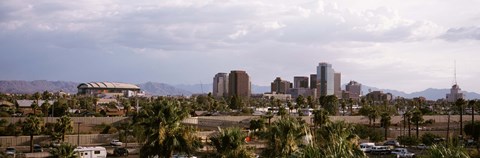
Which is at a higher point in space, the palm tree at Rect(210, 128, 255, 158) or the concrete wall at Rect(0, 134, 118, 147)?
the palm tree at Rect(210, 128, 255, 158)

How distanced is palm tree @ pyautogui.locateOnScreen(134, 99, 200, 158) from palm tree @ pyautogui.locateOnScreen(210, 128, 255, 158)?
1967 mm

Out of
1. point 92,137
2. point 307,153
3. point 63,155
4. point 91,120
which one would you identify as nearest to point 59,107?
point 91,120

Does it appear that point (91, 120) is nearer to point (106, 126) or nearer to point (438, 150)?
point (106, 126)

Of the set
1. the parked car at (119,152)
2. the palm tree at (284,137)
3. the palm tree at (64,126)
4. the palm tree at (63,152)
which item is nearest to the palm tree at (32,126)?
the palm tree at (64,126)

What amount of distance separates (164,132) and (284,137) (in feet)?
21.3

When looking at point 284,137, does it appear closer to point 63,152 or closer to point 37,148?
point 63,152

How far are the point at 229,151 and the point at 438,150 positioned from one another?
12.9 meters

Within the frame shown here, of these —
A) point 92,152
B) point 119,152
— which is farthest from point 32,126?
point 92,152

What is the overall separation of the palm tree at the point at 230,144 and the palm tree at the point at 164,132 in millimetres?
1967

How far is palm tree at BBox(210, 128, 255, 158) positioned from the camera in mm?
29828

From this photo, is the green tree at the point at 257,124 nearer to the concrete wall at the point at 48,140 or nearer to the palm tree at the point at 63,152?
the concrete wall at the point at 48,140

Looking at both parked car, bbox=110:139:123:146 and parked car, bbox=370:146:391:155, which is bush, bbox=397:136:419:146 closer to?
parked car, bbox=370:146:391:155

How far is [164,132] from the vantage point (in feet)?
103

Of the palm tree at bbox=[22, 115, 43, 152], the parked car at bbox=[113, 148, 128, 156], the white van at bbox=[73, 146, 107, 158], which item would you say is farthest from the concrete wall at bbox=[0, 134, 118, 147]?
the white van at bbox=[73, 146, 107, 158]
